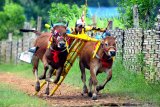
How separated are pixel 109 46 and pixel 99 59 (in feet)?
1.85

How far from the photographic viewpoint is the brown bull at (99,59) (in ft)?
51.8

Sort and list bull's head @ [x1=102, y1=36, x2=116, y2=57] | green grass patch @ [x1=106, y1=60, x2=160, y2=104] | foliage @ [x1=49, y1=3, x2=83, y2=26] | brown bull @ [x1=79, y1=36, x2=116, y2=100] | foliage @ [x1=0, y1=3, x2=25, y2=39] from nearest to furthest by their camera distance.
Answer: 1. bull's head @ [x1=102, y1=36, x2=116, y2=57]
2. brown bull @ [x1=79, y1=36, x2=116, y2=100]
3. green grass patch @ [x1=106, y1=60, x2=160, y2=104]
4. foliage @ [x1=49, y1=3, x2=83, y2=26]
5. foliage @ [x1=0, y1=3, x2=25, y2=39]

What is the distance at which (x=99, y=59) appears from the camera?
16.2 meters

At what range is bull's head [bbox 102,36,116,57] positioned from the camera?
51.4 ft

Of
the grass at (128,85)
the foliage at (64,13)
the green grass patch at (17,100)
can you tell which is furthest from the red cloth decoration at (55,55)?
the foliage at (64,13)

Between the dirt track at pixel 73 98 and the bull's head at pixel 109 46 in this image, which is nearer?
the dirt track at pixel 73 98

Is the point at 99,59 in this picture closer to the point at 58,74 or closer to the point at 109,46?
the point at 109,46

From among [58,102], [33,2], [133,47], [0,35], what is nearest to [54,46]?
[58,102]

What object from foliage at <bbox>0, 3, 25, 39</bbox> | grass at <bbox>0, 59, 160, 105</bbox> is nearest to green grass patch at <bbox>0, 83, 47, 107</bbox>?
grass at <bbox>0, 59, 160, 105</bbox>

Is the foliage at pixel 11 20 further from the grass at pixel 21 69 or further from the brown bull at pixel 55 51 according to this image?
the brown bull at pixel 55 51

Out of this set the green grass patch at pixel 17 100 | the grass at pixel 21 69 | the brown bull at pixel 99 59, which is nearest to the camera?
the green grass patch at pixel 17 100

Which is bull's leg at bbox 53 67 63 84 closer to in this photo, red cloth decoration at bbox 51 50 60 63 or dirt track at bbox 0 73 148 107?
red cloth decoration at bbox 51 50 60 63

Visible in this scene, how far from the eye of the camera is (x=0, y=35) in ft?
137

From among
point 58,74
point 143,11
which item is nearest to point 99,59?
point 58,74
